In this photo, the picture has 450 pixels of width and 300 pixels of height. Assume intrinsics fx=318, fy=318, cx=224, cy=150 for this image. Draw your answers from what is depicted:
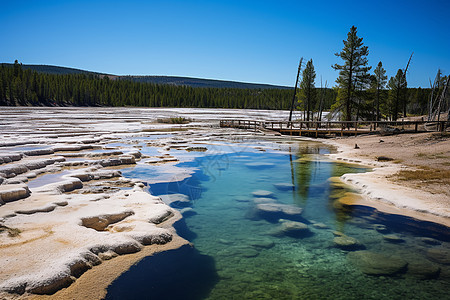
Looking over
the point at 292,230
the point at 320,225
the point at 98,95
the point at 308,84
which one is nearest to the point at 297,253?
the point at 292,230

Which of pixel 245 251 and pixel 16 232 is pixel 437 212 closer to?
pixel 245 251

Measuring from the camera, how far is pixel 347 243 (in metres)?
6.08

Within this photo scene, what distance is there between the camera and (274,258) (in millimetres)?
5465

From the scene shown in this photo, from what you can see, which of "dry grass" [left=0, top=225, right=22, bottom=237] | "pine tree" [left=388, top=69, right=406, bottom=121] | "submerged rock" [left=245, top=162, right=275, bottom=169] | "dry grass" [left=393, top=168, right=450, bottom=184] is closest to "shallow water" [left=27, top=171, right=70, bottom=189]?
"dry grass" [left=0, top=225, right=22, bottom=237]

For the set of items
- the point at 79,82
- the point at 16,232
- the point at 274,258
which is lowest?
the point at 274,258

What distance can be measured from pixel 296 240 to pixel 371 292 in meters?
1.92

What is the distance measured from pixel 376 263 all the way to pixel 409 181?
6.05 meters

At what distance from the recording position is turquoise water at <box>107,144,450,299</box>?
4.46 m

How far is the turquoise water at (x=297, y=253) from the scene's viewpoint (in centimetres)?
446

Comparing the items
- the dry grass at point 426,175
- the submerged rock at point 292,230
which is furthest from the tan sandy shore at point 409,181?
the submerged rock at point 292,230

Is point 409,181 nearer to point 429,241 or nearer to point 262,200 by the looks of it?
point 429,241

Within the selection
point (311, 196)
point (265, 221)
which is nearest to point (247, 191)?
point (311, 196)

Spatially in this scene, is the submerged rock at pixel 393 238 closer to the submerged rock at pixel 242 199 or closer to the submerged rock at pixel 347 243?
the submerged rock at pixel 347 243

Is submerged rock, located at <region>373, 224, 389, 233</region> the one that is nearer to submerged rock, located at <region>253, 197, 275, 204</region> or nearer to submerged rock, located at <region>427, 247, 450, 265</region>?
submerged rock, located at <region>427, 247, 450, 265</region>
